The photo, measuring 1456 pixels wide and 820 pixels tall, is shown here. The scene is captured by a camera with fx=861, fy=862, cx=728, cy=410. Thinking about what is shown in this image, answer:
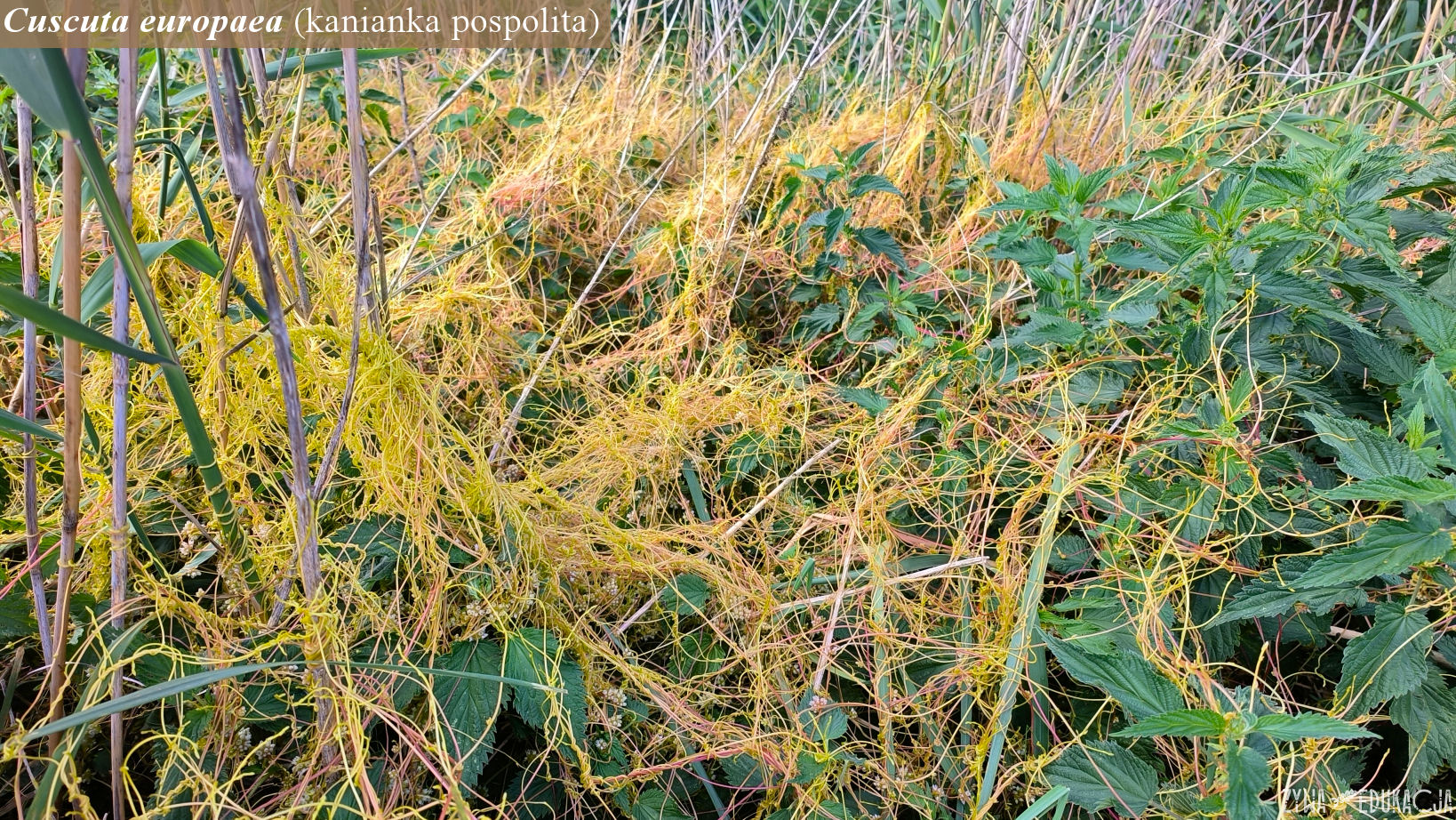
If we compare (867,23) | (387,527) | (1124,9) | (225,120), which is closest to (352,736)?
(387,527)

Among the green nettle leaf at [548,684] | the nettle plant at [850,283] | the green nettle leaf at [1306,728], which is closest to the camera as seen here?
the green nettle leaf at [1306,728]

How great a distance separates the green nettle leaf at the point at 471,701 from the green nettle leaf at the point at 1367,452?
91 cm

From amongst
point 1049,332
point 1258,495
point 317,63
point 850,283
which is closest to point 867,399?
point 1049,332

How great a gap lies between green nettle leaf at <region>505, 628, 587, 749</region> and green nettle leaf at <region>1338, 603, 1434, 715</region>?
77 cm

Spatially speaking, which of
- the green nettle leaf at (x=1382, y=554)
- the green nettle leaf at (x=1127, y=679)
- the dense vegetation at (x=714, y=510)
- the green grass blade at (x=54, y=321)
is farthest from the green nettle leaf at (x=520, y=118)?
the green nettle leaf at (x=1382, y=554)

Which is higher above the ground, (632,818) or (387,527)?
(387,527)

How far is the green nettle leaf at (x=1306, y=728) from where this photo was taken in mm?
707

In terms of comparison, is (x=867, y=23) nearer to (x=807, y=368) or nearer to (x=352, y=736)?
(x=807, y=368)

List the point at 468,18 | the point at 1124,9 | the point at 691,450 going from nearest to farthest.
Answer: the point at 691,450 < the point at 468,18 < the point at 1124,9

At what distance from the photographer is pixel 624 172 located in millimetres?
2057

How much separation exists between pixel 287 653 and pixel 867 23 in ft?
8.40

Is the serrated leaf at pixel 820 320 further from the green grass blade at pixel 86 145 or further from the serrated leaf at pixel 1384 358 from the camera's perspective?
the green grass blade at pixel 86 145

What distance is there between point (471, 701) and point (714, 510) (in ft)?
1.65

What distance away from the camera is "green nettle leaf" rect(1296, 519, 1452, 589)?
814 millimetres
